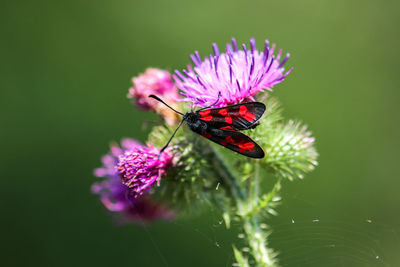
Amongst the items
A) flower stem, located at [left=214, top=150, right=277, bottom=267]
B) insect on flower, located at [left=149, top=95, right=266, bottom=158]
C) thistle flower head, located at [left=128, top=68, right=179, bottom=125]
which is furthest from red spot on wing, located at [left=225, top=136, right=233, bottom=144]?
thistle flower head, located at [left=128, top=68, right=179, bottom=125]

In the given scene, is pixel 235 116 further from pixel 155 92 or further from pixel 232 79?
pixel 155 92

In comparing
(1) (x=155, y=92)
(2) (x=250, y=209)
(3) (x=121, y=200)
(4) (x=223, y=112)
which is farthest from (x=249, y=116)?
(3) (x=121, y=200)

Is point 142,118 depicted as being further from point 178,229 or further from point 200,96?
point 200,96

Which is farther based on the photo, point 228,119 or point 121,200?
point 121,200

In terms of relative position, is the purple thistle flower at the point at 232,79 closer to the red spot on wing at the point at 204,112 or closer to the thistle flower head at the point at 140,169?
the red spot on wing at the point at 204,112

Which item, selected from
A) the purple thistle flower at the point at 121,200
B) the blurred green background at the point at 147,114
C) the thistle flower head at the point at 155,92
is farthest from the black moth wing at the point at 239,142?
the blurred green background at the point at 147,114

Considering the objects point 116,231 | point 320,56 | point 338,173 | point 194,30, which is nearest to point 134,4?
point 194,30

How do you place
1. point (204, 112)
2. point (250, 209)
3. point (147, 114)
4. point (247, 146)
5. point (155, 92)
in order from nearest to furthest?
point (247, 146) → point (204, 112) → point (250, 209) → point (155, 92) → point (147, 114)
